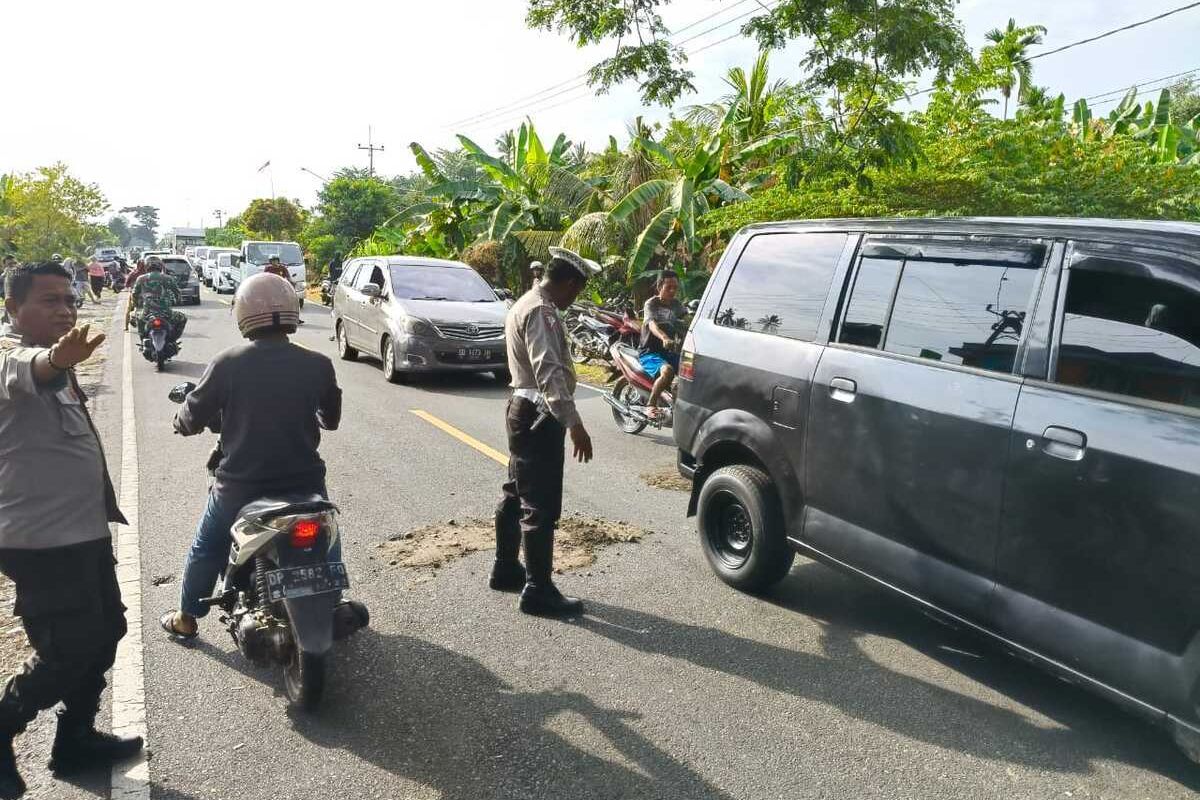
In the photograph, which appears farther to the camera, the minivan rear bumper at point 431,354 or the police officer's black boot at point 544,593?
the minivan rear bumper at point 431,354

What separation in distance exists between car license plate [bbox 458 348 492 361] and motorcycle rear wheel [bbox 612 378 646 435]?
2859 millimetres

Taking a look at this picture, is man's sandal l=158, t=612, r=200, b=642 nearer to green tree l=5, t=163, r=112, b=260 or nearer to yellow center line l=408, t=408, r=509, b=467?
yellow center line l=408, t=408, r=509, b=467

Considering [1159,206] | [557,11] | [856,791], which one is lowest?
[856,791]

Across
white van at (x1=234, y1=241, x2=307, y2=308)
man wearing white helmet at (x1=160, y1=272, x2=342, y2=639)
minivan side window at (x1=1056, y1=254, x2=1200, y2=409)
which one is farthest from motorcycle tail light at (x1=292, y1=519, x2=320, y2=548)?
white van at (x1=234, y1=241, x2=307, y2=308)

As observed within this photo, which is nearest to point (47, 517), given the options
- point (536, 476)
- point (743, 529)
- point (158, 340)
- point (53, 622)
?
point (53, 622)

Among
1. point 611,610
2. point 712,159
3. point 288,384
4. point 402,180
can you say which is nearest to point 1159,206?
point 712,159

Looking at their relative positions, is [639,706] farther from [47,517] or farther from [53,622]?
[47,517]

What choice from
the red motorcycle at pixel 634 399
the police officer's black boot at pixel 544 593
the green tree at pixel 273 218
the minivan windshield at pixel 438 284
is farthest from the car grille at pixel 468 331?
the green tree at pixel 273 218

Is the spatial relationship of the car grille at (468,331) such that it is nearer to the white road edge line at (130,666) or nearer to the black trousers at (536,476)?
the white road edge line at (130,666)

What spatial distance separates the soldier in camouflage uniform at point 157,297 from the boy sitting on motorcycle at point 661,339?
7907 mm

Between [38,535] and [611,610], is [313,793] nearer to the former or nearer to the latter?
[38,535]

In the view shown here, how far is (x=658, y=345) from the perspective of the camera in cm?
Result: 923

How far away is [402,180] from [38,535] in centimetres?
8159

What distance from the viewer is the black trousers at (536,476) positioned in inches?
174
